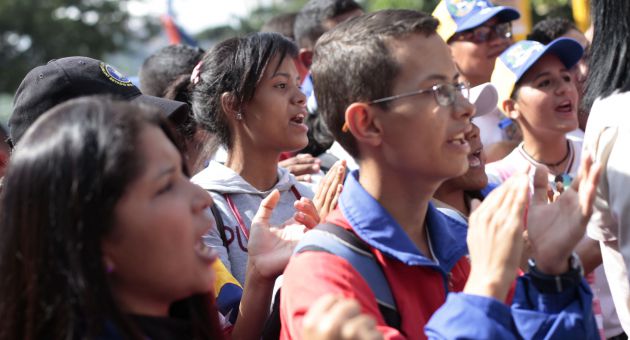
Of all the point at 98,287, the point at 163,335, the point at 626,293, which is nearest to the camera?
the point at 98,287

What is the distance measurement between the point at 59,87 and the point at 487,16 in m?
3.01

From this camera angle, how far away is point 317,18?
665 cm

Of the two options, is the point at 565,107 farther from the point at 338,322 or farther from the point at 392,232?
the point at 338,322

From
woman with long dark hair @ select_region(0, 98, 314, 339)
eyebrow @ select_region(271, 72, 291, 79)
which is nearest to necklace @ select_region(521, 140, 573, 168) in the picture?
eyebrow @ select_region(271, 72, 291, 79)

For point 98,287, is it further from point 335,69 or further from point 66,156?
point 335,69

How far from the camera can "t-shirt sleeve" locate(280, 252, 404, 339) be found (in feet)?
7.22

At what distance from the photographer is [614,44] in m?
2.76

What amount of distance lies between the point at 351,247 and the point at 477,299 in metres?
0.39

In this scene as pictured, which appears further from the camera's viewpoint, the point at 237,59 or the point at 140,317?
the point at 237,59

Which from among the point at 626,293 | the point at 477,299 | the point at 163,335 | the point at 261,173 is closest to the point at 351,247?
the point at 477,299

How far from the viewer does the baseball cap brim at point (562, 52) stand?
4.54 m

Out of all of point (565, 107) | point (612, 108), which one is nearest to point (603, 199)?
point (612, 108)

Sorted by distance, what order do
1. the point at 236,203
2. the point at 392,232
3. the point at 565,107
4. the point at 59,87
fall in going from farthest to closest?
the point at 565,107 < the point at 236,203 < the point at 59,87 < the point at 392,232

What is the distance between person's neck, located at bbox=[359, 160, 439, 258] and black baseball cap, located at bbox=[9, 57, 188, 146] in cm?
93
